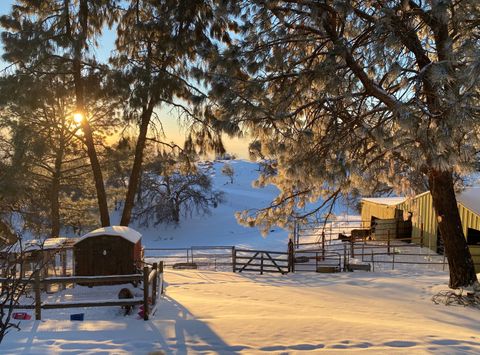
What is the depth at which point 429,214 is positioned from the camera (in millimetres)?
24125

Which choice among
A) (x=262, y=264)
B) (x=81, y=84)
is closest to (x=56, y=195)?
(x=81, y=84)

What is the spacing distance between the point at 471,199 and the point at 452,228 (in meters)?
10.9

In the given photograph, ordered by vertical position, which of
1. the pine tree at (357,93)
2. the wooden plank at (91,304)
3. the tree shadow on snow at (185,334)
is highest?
the pine tree at (357,93)

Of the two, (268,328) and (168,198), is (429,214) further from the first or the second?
(168,198)

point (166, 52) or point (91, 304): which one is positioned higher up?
point (166, 52)

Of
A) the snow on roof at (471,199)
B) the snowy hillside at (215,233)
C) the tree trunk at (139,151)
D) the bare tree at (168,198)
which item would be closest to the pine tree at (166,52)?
the tree trunk at (139,151)

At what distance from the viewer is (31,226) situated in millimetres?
23156

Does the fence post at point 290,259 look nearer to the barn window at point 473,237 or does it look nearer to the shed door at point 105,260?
the shed door at point 105,260

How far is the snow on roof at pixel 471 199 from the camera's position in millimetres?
20170

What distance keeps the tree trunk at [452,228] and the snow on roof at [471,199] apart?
8.90m

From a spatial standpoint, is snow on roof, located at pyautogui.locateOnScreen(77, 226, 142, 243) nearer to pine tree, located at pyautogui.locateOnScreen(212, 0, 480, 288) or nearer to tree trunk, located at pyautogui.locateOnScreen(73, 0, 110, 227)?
tree trunk, located at pyautogui.locateOnScreen(73, 0, 110, 227)

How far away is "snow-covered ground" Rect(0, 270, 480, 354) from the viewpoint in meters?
6.20

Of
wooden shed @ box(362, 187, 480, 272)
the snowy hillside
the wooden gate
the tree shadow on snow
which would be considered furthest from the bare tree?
the tree shadow on snow

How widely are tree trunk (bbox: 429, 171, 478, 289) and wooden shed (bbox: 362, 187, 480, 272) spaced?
3257 mm
